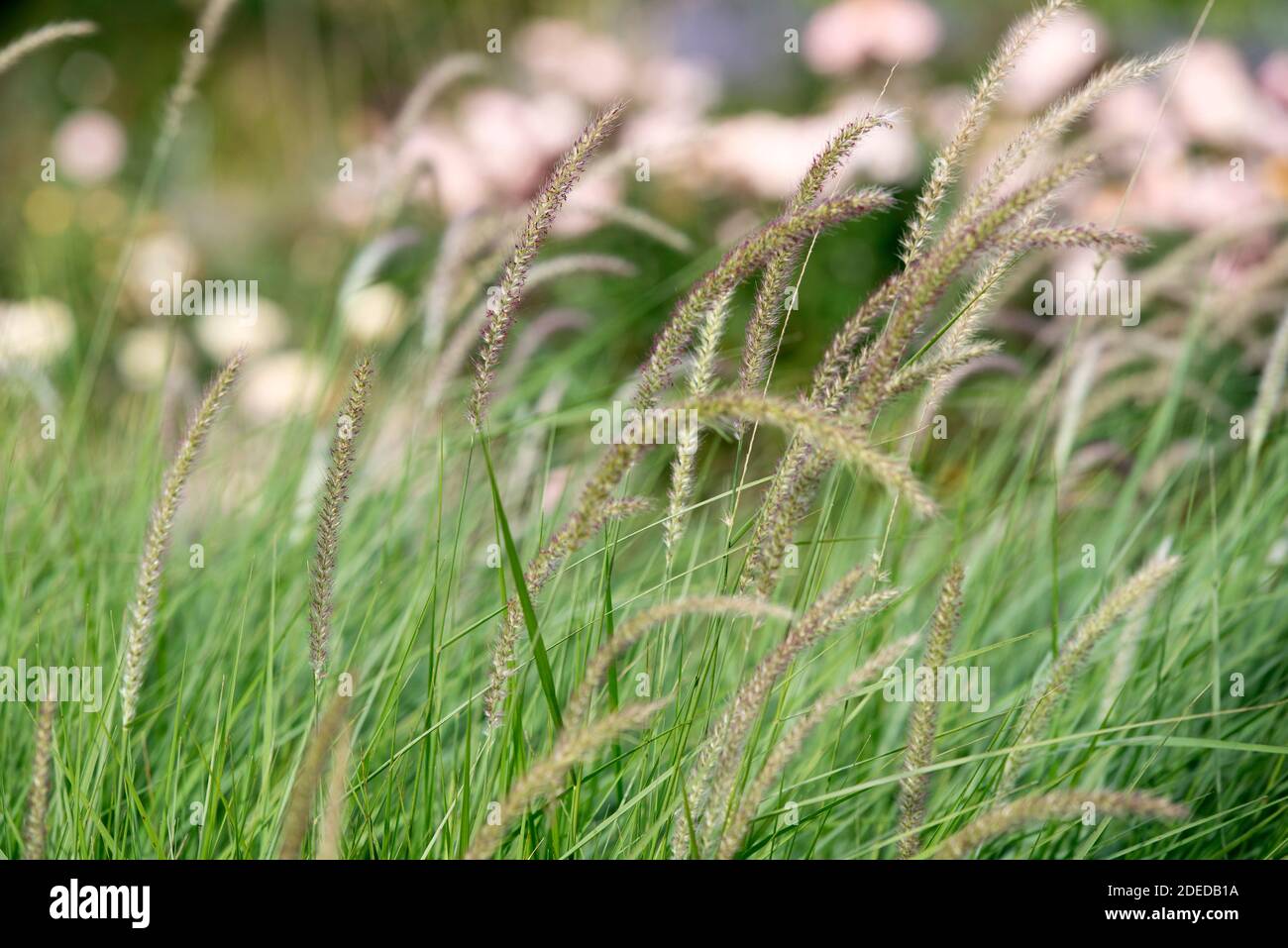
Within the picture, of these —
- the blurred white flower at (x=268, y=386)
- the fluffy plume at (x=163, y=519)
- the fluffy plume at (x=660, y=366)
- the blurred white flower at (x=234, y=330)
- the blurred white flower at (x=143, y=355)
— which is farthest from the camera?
the blurred white flower at (x=234, y=330)

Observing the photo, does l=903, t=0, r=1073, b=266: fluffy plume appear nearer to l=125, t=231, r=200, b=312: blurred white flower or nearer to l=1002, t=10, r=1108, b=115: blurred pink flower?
l=1002, t=10, r=1108, b=115: blurred pink flower

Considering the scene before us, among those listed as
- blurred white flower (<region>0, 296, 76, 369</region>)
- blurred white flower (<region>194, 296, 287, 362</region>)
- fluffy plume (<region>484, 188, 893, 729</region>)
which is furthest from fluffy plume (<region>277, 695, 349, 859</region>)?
blurred white flower (<region>194, 296, 287, 362</region>)

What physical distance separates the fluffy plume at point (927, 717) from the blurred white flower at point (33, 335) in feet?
7.39

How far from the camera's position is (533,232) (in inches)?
54.1

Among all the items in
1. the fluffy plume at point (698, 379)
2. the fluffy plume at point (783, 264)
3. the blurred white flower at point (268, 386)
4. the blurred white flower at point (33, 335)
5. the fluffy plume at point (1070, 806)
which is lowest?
the fluffy plume at point (1070, 806)

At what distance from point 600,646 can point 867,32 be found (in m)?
4.58

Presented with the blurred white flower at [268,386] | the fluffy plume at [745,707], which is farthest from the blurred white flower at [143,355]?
the fluffy plume at [745,707]

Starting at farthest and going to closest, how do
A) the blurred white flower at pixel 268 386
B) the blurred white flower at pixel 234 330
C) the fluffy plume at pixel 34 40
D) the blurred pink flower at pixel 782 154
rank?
the blurred white flower at pixel 234 330 → the blurred white flower at pixel 268 386 → the blurred pink flower at pixel 782 154 → the fluffy plume at pixel 34 40

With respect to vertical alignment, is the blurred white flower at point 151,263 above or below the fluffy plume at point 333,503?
above

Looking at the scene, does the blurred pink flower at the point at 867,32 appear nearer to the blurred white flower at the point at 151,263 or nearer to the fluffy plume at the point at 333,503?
the blurred white flower at the point at 151,263

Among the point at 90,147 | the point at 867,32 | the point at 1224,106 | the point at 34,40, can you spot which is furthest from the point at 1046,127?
the point at 90,147

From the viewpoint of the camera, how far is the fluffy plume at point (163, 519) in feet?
4.31

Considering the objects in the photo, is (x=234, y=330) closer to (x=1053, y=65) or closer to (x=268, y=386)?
(x=268, y=386)
